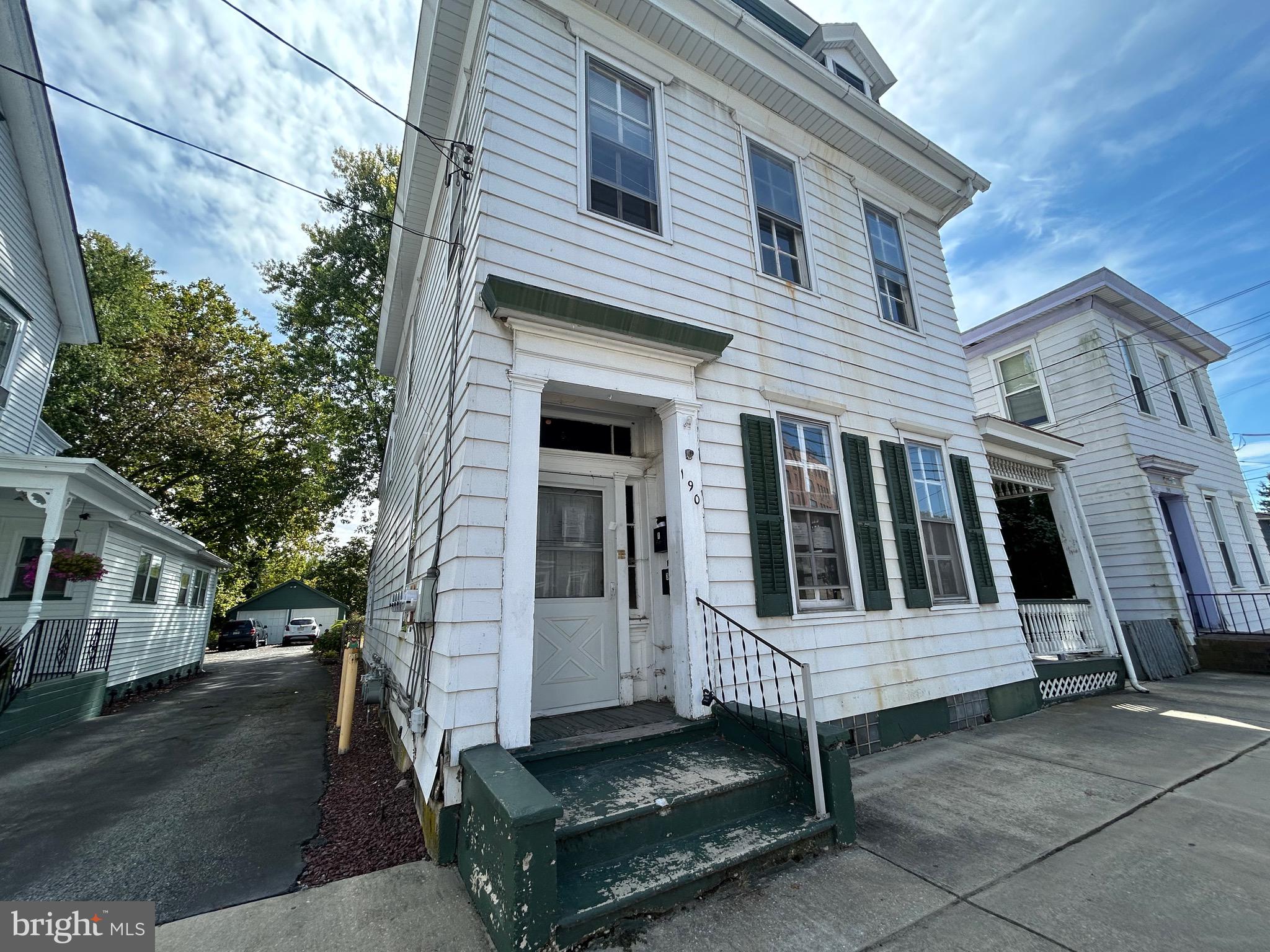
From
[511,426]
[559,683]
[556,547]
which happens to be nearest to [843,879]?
[559,683]

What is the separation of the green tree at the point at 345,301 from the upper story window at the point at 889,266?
16.0 m

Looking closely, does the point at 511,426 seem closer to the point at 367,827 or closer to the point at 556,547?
the point at 556,547

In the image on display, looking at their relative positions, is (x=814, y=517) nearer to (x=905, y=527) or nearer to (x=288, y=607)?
(x=905, y=527)

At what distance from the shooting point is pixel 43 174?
8.92 m

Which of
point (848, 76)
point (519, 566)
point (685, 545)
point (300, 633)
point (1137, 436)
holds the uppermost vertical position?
point (848, 76)

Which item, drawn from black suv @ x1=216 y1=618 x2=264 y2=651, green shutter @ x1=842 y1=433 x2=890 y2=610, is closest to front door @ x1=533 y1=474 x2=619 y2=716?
green shutter @ x1=842 y1=433 x2=890 y2=610

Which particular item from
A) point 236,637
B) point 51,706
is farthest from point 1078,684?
point 236,637

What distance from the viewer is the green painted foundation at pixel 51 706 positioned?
249 inches

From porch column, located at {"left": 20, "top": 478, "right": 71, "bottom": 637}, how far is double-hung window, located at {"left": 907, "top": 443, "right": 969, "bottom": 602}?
11.0 metres

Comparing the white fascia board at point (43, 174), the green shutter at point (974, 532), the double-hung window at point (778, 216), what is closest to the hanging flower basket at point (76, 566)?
the white fascia board at point (43, 174)

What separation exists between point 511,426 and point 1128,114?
38.5ft

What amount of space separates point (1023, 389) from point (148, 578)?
2003cm

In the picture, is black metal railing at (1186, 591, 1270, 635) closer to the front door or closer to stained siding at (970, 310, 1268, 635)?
stained siding at (970, 310, 1268, 635)

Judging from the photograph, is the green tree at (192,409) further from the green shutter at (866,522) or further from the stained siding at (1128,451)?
the stained siding at (1128,451)
